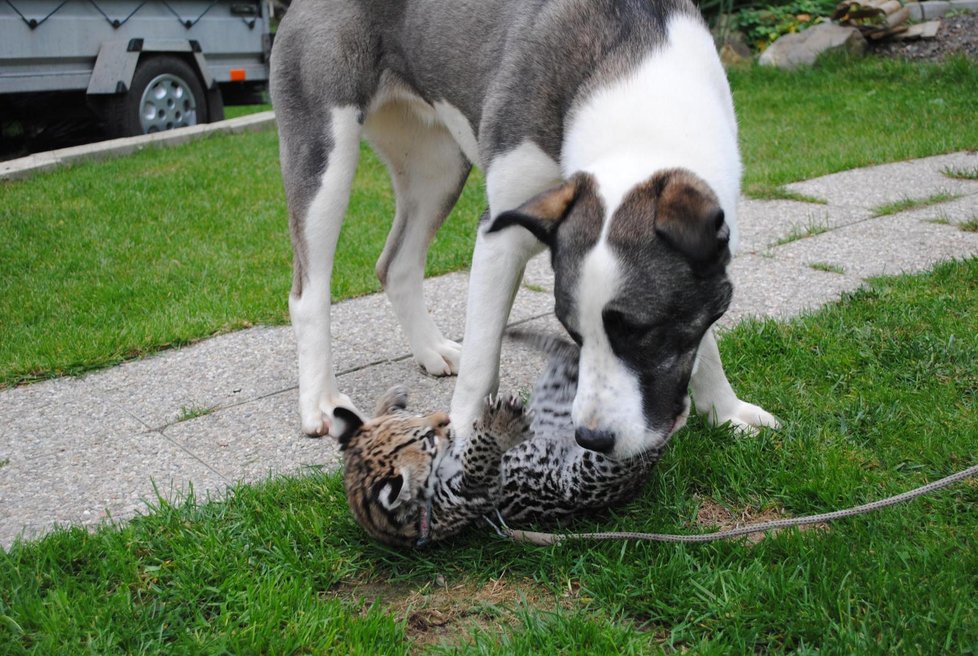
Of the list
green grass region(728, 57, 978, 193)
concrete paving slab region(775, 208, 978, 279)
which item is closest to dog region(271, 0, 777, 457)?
concrete paving slab region(775, 208, 978, 279)

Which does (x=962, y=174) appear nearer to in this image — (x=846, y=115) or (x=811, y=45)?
(x=846, y=115)

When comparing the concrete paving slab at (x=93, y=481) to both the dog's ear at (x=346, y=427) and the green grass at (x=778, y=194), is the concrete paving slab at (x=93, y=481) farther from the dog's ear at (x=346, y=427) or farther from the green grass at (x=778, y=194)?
the green grass at (x=778, y=194)

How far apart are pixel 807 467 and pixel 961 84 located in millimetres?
8585

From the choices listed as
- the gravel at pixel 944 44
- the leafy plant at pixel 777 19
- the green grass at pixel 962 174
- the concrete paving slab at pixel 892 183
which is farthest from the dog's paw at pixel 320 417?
the leafy plant at pixel 777 19

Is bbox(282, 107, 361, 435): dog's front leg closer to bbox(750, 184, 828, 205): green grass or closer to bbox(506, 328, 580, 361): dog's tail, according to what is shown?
bbox(506, 328, 580, 361): dog's tail

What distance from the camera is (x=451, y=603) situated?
270 cm

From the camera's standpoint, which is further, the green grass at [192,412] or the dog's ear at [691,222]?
the green grass at [192,412]

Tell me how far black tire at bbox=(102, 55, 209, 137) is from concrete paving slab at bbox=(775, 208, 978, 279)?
766cm

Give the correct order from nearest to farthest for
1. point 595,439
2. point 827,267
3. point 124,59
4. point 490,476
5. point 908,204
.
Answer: point 595,439 → point 490,476 → point 827,267 → point 908,204 → point 124,59

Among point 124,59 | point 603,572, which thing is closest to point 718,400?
point 603,572

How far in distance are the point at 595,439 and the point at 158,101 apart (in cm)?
966

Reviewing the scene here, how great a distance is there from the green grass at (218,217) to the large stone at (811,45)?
12.8 inches

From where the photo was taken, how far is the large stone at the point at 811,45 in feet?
38.2

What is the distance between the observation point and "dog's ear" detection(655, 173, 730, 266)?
2406mm
